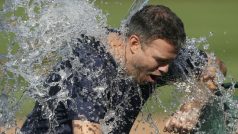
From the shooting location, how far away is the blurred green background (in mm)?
9365

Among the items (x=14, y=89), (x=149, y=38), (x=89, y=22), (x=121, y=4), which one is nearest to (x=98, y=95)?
(x=149, y=38)

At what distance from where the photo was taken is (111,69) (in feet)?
11.7

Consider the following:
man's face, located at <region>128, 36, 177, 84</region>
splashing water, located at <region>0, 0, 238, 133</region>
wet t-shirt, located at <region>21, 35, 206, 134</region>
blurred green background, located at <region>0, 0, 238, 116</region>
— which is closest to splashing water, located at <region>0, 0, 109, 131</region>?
splashing water, located at <region>0, 0, 238, 133</region>

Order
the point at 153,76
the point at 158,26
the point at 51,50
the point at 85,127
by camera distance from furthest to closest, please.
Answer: the point at 51,50 → the point at 153,76 → the point at 158,26 → the point at 85,127

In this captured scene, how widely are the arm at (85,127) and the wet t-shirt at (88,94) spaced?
2cm

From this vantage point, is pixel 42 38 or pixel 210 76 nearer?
pixel 42 38

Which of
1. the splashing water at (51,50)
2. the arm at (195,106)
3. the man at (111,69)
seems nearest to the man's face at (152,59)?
the man at (111,69)

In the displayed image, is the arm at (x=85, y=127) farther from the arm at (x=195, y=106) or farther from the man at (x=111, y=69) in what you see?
the arm at (x=195, y=106)

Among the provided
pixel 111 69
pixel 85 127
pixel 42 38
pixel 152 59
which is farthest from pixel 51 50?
pixel 85 127

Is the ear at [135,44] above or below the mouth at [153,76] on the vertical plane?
above

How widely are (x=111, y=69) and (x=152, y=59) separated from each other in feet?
0.69

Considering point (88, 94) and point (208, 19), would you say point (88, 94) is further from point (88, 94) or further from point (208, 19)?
point (208, 19)

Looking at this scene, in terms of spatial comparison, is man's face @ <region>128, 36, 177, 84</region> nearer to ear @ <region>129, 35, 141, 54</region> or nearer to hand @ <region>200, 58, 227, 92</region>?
ear @ <region>129, 35, 141, 54</region>

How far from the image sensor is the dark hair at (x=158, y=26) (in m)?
3.56
